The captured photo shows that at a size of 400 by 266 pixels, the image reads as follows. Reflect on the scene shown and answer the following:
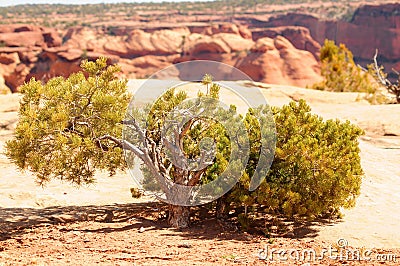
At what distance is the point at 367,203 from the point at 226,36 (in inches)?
2363

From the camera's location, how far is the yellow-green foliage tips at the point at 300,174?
873 cm

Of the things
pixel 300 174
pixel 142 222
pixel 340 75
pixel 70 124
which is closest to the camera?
pixel 300 174

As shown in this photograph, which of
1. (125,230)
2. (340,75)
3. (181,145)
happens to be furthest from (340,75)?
(125,230)

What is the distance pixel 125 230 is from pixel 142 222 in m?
0.56

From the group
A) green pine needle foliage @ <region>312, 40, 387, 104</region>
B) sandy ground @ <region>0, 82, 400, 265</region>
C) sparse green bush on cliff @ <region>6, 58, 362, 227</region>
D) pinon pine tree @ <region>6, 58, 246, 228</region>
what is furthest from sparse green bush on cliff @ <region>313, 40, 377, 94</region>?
pinon pine tree @ <region>6, 58, 246, 228</region>

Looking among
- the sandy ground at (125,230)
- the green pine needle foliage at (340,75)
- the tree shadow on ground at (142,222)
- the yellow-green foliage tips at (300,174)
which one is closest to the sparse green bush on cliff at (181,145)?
the yellow-green foliage tips at (300,174)

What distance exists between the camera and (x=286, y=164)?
8984 mm

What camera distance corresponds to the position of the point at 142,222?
31.8ft

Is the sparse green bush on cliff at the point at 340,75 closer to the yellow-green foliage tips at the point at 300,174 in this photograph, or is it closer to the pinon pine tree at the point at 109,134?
the yellow-green foliage tips at the point at 300,174

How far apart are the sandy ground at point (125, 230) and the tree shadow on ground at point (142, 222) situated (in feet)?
0.06

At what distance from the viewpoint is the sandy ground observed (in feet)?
24.9

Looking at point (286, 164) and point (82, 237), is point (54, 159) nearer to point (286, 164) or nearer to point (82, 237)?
point (82, 237)

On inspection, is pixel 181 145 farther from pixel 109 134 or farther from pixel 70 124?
pixel 70 124

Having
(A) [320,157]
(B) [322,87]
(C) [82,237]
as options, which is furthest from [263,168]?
(B) [322,87]
